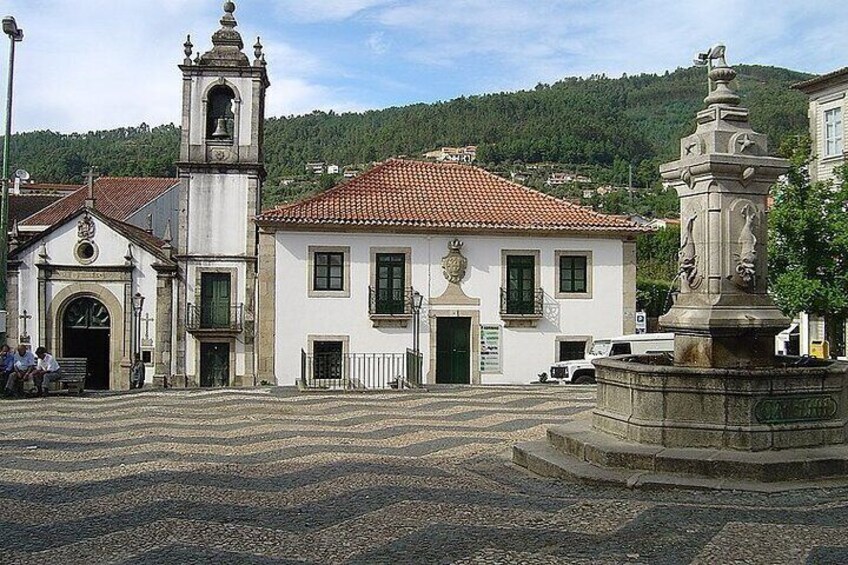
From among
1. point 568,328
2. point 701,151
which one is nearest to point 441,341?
point 568,328

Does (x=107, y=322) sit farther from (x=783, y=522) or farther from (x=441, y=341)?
(x=783, y=522)

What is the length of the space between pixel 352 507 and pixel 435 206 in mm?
18193

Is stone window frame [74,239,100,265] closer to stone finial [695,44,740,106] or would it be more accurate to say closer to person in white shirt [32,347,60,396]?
person in white shirt [32,347,60,396]

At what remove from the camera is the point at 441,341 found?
2356cm

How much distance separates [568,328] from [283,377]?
315 inches

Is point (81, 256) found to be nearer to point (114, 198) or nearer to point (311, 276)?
point (311, 276)

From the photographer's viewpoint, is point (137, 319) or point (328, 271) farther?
point (137, 319)

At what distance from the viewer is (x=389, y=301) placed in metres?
23.2

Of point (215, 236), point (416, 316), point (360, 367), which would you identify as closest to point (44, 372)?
point (360, 367)

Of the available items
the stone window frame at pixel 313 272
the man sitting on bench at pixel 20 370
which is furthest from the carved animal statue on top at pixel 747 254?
the stone window frame at pixel 313 272

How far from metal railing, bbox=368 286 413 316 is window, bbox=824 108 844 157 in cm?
1784

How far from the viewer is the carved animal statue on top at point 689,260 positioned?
867 centimetres

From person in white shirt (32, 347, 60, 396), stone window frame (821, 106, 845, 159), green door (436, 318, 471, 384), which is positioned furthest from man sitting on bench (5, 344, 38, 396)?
stone window frame (821, 106, 845, 159)

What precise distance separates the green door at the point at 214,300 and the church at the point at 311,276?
47 mm
